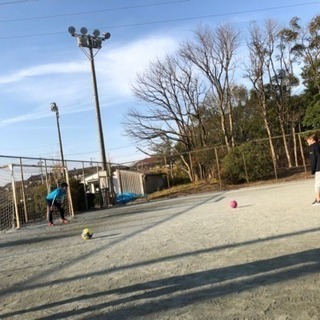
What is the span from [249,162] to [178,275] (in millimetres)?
25030

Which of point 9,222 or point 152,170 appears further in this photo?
point 152,170

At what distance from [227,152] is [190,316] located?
28.3 metres

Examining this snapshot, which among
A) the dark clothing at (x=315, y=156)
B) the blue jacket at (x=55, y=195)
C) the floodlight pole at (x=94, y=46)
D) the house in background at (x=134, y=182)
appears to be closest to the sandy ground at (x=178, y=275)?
the dark clothing at (x=315, y=156)

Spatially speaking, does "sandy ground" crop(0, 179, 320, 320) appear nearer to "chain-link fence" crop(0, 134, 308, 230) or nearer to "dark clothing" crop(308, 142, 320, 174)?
"dark clothing" crop(308, 142, 320, 174)

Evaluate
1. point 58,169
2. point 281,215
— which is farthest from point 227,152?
point 281,215

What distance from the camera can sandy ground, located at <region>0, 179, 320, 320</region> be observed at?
4527 millimetres

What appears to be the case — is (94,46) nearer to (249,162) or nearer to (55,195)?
(249,162)

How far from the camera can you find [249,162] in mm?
30219

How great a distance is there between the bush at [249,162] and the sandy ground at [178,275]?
20.1 m

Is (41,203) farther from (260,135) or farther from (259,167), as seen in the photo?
(260,135)

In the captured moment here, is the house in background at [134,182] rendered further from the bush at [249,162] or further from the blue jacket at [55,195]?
the blue jacket at [55,195]

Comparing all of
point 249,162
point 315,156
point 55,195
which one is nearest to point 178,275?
point 315,156

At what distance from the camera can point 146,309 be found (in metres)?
4.63

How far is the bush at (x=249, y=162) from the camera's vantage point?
98.8 ft
